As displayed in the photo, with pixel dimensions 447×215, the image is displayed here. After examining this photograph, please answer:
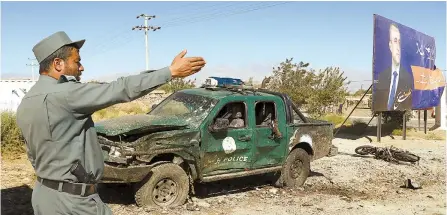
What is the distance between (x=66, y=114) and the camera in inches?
97.3

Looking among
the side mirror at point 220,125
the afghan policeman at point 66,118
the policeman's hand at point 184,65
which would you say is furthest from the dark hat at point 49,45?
the side mirror at point 220,125

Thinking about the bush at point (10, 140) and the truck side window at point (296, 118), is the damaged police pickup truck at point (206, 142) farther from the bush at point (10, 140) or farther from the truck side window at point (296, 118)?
the bush at point (10, 140)

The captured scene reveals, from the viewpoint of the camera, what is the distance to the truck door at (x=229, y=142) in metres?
6.60

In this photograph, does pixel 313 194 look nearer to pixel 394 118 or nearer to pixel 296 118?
pixel 296 118

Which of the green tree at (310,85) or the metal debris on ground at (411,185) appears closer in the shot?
the metal debris on ground at (411,185)

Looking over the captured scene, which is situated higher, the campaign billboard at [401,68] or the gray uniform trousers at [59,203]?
the campaign billboard at [401,68]

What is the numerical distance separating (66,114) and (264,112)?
5.57 meters

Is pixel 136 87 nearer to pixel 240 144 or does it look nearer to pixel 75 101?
pixel 75 101

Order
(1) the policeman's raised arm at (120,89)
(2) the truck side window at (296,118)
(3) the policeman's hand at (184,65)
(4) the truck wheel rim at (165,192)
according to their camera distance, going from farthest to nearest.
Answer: (2) the truck side window at (296,118) → (4) the truck wheel rim at (165,192) → (3) the policeman's hand at (184,65) → (1) the policeman's raised arm at (120,89)

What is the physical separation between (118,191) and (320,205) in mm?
3430

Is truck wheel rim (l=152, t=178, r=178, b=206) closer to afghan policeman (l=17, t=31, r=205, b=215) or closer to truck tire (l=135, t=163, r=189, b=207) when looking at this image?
truck tire (l=135, t=163, r=189, b=207)

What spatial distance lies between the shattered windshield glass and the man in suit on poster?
31.8 ft

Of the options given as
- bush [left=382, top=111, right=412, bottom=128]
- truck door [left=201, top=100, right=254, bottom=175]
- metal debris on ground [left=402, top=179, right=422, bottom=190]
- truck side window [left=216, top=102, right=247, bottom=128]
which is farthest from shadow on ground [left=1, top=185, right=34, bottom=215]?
bush [left=382, top=111, right=412, bottom=128]

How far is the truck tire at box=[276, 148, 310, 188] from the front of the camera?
794 centimetres
